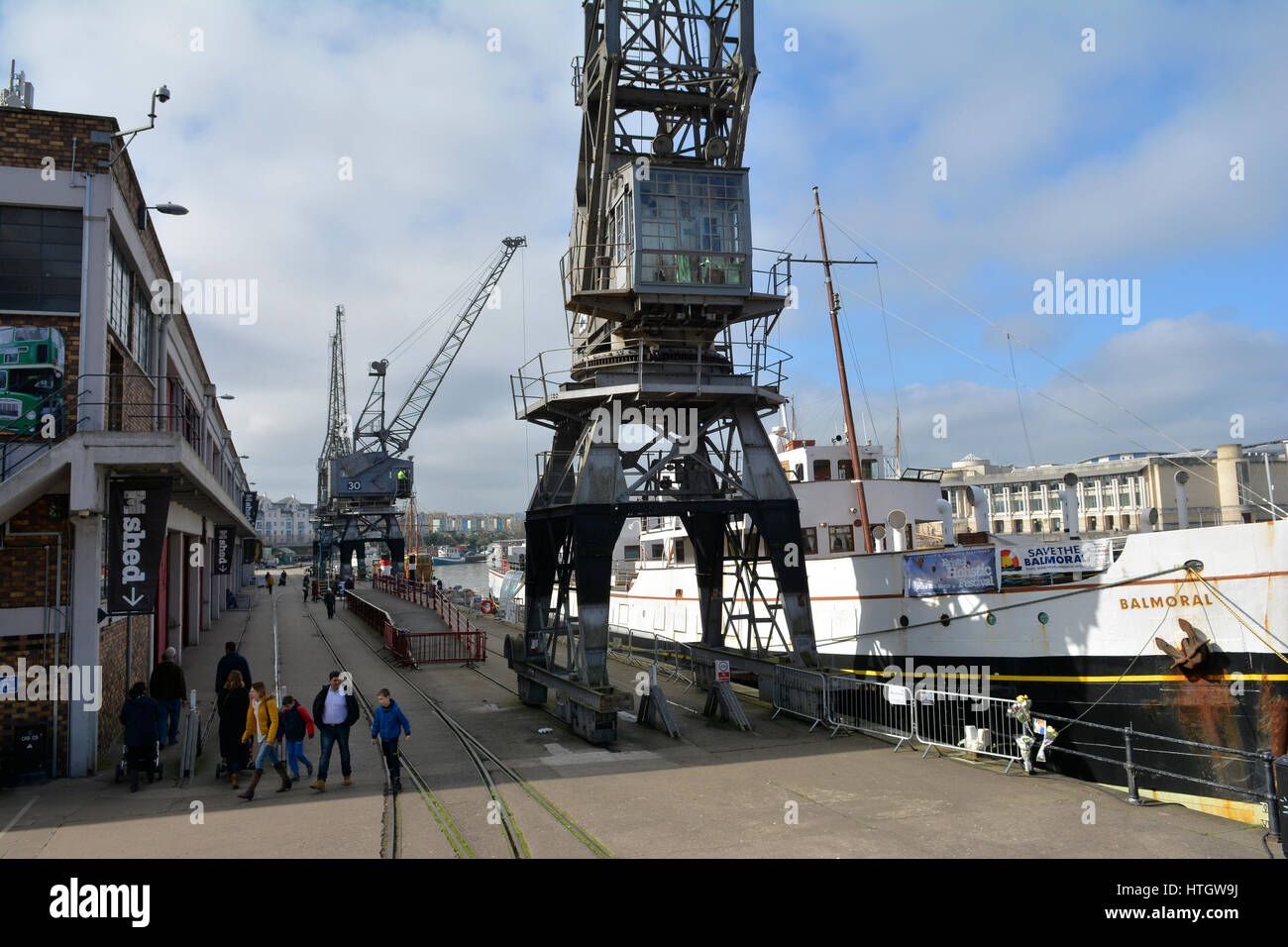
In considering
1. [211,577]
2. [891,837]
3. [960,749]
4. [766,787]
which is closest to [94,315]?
[766,787]

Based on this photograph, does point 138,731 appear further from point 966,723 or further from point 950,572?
point 950,572

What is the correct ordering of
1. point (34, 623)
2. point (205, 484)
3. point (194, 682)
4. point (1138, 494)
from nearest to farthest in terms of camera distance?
point (34, 623)
point (205, 484)
point (194, 682)
point (1138, 494)

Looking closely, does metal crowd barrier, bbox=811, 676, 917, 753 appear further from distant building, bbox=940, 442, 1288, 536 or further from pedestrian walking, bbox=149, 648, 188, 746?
pedestrian walking, bbox=149, 648, 188, 746

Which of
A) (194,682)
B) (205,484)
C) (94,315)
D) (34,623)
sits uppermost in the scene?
(94,315)

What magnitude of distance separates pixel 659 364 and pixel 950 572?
792cm

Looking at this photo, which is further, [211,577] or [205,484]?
[211,577]

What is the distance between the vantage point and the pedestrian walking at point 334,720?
39.3 ft

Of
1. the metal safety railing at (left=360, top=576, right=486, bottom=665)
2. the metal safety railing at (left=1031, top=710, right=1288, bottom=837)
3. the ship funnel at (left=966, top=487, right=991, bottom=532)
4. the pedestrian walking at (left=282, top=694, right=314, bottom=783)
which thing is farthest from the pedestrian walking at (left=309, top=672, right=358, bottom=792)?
the ship funnel at (left=966, top=487, right=991, bottom=532)

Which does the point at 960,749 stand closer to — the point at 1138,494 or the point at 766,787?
the point at 766,787

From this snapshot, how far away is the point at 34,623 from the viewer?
43.8ft
